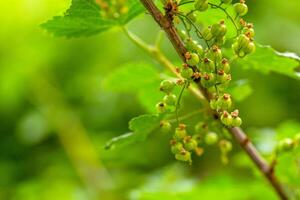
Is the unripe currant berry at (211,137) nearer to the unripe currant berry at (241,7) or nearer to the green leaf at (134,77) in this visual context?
the green leaf at (134,77)

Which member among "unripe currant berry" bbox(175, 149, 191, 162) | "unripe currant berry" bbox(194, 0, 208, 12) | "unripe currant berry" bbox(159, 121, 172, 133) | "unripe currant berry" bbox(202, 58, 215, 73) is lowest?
"unripe currant berry" bbox(175, 149, 191, 162)

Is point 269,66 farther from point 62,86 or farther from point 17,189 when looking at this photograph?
point 62,86

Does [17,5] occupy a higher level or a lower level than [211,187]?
higher

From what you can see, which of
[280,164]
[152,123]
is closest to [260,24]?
[280,164]

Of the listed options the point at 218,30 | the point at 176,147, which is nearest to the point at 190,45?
the point at 218,30

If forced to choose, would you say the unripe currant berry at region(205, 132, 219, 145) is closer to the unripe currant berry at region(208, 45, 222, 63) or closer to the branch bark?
the branch bark

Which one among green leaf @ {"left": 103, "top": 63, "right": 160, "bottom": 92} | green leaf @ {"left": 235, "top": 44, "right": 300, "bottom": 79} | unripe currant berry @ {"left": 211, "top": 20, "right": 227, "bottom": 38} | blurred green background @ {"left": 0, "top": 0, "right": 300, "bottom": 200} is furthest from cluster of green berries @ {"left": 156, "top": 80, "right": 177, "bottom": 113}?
blurred green background @ {"left": 0, "top": 0, "right": 300, "bottom": 200}
